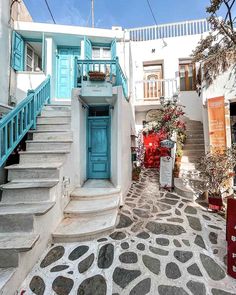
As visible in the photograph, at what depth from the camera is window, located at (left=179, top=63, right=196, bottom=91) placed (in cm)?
908

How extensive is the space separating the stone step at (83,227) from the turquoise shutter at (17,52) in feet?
20.4

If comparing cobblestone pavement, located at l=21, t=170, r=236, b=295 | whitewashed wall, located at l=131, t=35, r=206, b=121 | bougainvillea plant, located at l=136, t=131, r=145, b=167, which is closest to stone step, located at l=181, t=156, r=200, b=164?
bougainvillea plant, located at l=136, t=131, r=145, b=167

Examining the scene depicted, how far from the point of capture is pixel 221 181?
4.45m

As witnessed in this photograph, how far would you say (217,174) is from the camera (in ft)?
14.6

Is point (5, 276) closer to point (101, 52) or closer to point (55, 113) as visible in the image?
point (55, 113)

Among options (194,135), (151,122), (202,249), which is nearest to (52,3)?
(151,122)

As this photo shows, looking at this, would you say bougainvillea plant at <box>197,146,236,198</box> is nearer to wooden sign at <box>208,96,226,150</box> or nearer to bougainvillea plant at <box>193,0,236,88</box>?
wooden sign at <box>208,96,226,150</box>

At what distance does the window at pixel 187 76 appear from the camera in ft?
29.8

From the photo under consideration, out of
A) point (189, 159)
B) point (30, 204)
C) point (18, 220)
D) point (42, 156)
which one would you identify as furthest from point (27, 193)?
point (189, 159)

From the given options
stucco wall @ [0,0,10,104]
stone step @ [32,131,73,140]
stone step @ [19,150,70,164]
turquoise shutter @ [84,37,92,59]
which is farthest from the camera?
turquoise shutter @ [84,37,92,59]

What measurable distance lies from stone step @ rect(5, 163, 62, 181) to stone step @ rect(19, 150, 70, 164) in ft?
1.18

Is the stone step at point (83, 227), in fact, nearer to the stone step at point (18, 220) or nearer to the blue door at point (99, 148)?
the stone step at point (18, 220)

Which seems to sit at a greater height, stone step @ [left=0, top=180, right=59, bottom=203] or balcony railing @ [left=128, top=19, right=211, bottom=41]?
balcony railing @ [left=128, top=19, right=211, bottom=41]

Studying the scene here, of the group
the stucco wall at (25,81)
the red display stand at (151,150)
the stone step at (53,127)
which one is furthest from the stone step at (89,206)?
the stucco wall at (25,81)
